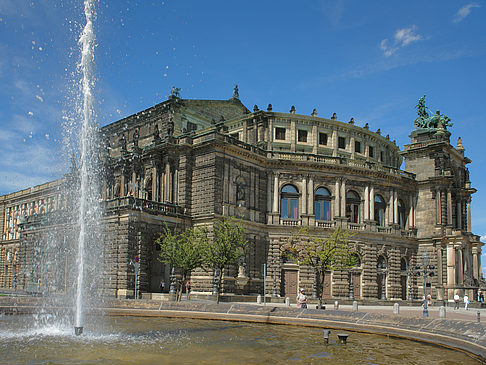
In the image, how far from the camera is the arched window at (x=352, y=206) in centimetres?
5688

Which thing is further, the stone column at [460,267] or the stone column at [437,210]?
the stone column at [437,210]

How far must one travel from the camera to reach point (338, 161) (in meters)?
56.1

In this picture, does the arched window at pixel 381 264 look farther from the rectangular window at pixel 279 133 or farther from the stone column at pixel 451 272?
the rectangular window at pixel 279 133

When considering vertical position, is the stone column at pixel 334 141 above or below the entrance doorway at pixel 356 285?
above

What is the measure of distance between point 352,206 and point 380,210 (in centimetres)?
447

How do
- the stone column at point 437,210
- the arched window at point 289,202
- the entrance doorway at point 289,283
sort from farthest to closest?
the stone column at point 437,210
the arched window at point 289,202
the entrance doorway at point 289,283

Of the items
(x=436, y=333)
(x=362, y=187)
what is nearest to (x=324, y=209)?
(x=362, y=187)

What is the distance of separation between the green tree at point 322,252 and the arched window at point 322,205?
3978 mm

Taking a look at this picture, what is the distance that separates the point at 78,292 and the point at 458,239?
48.9 m

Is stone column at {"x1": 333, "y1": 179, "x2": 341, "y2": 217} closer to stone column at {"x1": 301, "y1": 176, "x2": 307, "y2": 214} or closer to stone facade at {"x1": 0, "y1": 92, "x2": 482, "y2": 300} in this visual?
stone facade at {"x1": 0, "y1": 92, "x2": 482, "y2": 300}

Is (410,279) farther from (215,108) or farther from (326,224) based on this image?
(215,108)

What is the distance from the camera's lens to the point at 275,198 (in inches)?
2115

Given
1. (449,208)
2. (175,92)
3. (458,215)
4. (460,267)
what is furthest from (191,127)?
(458,215)

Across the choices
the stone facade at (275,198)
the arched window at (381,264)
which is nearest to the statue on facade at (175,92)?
the stone facade at (275,198)
